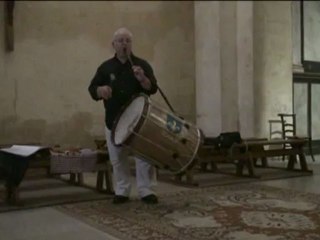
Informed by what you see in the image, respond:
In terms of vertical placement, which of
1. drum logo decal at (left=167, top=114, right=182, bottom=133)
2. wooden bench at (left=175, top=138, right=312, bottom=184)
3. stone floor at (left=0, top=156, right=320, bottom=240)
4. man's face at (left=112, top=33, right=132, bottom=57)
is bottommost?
stone floor at (left=0, top=156, right=320, bottom=240)

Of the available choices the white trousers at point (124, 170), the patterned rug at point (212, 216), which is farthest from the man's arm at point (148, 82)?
the patterned rug at point (212, 216)

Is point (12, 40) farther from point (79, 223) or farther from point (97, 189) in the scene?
point (79, 223)

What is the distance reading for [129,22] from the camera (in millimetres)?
6738

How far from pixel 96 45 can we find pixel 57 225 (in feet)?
12.3

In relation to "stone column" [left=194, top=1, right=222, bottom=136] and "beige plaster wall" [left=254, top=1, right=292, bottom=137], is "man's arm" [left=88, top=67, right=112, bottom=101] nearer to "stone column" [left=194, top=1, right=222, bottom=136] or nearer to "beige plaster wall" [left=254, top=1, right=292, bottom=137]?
"beige plaster wall" [left=254, top=1, right=292, bottom=137]

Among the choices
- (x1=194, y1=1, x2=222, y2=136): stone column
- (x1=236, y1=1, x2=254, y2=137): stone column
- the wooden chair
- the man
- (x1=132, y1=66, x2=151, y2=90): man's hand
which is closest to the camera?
(x1=132, y1=66, x2=151, y2=90): man's hand

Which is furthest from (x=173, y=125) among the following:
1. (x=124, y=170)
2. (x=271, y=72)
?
(x=271, y=72)

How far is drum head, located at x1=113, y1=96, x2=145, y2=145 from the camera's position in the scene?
11.0ft

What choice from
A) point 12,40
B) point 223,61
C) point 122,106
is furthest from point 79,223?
point 223,61

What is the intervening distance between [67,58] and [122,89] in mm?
2934

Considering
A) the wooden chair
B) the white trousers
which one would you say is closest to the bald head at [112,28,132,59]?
the white trousers

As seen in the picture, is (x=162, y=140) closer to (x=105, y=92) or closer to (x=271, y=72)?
(x=105, y=92)

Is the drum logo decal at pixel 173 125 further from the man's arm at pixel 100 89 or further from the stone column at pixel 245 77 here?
the stone column at pixel 245 77

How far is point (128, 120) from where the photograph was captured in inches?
135
